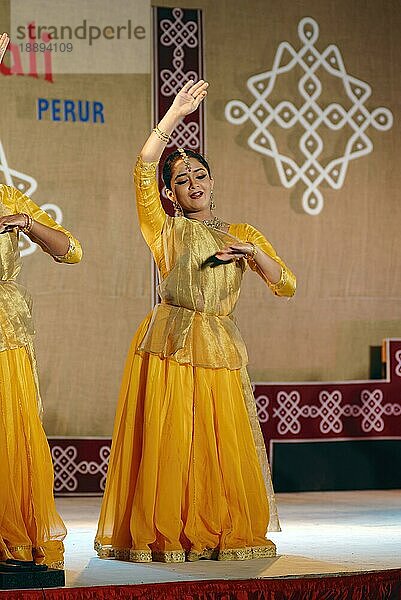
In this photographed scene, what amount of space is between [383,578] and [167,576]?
62 centimetres

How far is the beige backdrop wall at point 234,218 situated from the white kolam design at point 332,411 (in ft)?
0.46

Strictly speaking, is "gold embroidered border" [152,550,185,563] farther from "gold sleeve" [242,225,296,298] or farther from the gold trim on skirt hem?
"gold sleeve" [242,225,296,298]

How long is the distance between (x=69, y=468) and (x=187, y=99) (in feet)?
9.85

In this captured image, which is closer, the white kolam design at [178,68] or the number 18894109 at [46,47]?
the number 18894109 at [46,47]

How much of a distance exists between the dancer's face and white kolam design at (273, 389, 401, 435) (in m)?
2.70

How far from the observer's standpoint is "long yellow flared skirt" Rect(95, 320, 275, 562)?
3.87 meters

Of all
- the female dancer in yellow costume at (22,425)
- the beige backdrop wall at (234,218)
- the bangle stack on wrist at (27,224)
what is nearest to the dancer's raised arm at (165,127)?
the female dancer in yellow costume at (22,425)

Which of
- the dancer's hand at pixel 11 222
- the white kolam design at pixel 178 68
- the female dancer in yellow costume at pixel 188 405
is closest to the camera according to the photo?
the dancer's hand at pixel 11 222

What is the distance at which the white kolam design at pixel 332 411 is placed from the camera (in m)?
6.63

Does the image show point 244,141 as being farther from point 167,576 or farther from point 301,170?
point 167,576

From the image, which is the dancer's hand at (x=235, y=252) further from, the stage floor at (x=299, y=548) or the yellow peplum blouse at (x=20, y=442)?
the stage floor at (x=299, y=548)

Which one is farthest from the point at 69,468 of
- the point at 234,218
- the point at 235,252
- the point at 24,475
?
the point at 24,475

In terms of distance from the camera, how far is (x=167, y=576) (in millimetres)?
3422

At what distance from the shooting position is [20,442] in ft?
11.2
